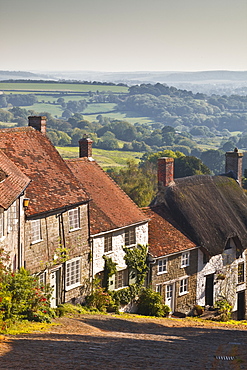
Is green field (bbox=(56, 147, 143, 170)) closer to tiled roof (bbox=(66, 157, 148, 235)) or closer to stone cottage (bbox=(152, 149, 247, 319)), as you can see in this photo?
stone cottage (bbox=(152, 149, 247, 319))

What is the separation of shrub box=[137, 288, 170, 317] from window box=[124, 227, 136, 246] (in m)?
2.86

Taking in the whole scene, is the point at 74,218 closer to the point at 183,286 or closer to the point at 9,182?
the point at 9,182

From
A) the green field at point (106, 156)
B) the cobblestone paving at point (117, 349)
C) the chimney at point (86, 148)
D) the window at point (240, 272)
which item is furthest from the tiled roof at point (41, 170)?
the green field at point (106, 156)

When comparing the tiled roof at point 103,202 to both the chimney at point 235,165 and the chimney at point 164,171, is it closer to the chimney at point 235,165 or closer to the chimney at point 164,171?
the chimney at point 164,171

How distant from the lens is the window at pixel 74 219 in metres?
27.2

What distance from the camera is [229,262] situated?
36.6 m

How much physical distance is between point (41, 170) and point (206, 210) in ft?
42.6

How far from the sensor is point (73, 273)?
1085 inches

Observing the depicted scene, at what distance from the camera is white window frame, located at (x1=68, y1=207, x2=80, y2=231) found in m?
27.2

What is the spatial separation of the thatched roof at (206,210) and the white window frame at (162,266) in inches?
110

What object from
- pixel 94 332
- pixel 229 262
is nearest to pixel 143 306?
pixel 229 262

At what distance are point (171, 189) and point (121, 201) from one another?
4554mm

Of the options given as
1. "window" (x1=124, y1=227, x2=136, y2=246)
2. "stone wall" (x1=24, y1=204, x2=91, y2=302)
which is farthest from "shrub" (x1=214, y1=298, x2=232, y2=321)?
"stone wall" (x1=24, y1=204, x2=91, y2=302)

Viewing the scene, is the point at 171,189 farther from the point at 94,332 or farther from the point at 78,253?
the point at 94,332
